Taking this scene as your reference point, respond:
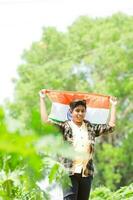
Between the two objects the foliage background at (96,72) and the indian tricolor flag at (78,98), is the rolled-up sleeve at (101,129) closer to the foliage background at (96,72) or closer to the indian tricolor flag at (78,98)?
the indian tricolor flag at (78,98)

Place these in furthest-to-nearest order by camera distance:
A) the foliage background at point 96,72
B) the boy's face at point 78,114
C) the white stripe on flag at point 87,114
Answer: the foliage background at point 96,72, the white stripe on flag at point 87,114, the boy's face at point 78,114

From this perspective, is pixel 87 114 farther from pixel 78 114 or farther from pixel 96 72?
pixel 96 72

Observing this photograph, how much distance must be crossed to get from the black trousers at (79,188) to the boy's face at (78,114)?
0.94 ft

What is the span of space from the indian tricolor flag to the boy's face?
13 centimetres

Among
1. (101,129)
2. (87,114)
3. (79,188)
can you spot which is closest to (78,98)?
(87,114)

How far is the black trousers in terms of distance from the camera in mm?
3414

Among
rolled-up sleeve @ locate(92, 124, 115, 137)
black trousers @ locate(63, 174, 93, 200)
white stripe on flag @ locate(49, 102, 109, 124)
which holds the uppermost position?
white stripe on flag @ locate(49, 102, 109, 124)

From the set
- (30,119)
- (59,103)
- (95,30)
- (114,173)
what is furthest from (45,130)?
(95,30)

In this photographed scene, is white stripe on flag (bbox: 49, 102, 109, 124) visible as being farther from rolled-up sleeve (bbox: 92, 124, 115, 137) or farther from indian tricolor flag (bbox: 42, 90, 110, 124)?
rolled-up sleeve (bbox: 92, 124, 115, 137)

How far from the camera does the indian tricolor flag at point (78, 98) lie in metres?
3.68

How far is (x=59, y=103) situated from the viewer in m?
3.81

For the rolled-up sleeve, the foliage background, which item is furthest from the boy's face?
the foliage background

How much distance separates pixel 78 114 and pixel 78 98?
1.47 ft

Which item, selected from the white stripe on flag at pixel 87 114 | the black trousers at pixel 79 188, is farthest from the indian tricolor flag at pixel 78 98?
the black trousers at pixel 79 188
